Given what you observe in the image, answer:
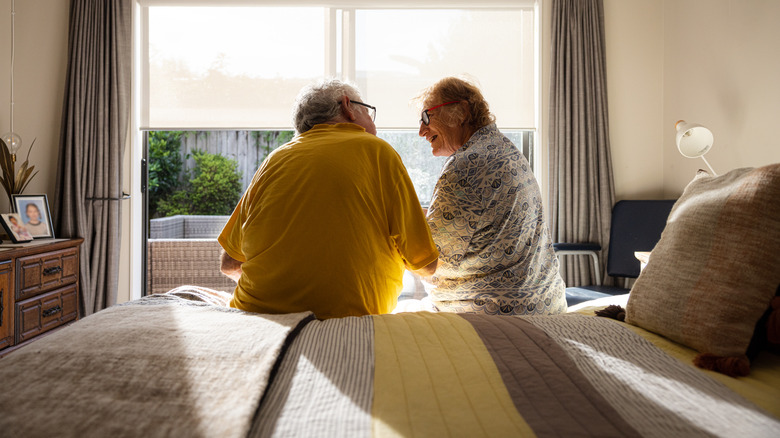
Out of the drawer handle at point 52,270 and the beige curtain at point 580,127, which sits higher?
the beige curtain at point 580,127

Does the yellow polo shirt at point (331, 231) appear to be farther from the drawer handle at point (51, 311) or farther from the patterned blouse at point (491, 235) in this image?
the drawer handle at point (51, 311)

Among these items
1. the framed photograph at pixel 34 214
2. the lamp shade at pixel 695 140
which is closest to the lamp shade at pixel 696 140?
the lamp shade at pixel 695 140

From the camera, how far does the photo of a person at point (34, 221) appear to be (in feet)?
9.71

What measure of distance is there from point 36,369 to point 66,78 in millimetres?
3330

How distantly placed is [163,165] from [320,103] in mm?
5912

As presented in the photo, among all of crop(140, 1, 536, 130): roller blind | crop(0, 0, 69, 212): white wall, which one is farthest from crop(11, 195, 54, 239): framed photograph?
crop(140, 1, 536, 130): roller blind

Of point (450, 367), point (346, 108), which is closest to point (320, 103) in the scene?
point (346, 108)

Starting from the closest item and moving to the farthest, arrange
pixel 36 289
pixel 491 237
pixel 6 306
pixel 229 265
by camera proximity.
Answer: pixel 491 237 < pixel 229 265 < pixel 6 306 < pixel 36 289

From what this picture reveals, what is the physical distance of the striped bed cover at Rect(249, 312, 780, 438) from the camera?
0.63 metres

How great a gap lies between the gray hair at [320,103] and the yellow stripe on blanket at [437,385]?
84 centimetres

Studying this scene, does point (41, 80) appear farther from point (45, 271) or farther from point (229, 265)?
point (229, 265)

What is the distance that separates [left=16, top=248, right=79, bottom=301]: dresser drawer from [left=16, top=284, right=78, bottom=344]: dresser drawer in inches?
1.7

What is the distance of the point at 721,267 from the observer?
93cm

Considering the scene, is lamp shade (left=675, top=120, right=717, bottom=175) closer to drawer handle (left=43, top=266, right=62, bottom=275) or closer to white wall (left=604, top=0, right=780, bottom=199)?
white wall (left=604, top=0, right=780, bottom=199)
